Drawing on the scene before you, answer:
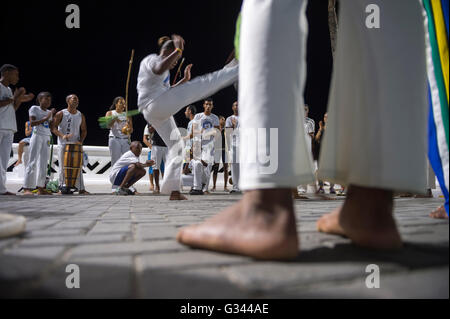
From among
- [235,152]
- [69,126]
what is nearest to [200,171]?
[235,152]

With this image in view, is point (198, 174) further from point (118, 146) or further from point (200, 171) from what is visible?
point (118, 146)

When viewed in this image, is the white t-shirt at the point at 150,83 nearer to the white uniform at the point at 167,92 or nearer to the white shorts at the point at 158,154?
the white uniform at the point at 167,92

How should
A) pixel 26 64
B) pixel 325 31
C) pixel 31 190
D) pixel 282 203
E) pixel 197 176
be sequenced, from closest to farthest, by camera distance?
pixel 282 203
pixel 31 190
pixel 197 176
pixel 26 64
pixel 325 31

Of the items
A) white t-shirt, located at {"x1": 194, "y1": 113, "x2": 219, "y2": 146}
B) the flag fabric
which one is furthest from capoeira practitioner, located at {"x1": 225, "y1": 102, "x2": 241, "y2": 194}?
the flag fabric

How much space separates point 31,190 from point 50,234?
5125 millimetres

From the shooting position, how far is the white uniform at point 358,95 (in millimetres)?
874

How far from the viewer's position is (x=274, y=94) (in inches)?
34.2

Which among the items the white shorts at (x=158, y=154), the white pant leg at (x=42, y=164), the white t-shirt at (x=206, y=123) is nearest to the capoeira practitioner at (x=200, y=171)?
the white t-shirt at (x=206, y=123)

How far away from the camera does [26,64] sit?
1165 cm

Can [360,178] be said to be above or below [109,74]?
below

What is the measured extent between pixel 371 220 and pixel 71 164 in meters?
5.96
